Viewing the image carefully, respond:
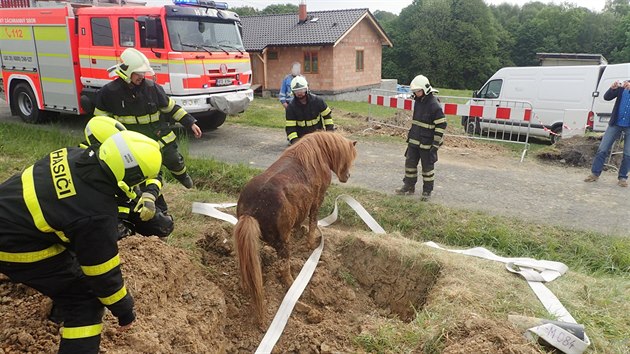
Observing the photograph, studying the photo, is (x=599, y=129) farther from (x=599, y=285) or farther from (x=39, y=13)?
(x=39, y=13)

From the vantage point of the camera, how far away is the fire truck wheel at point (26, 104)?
1090 cm

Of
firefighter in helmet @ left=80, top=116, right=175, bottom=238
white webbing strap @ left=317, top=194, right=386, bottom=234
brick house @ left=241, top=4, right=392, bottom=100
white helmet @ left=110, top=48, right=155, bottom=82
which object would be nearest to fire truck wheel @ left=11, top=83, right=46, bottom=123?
white helmet @ left=110, top=48, right=155, bottom=82

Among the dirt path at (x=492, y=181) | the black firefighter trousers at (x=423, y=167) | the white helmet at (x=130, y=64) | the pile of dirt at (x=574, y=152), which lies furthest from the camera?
the pile of dirt at (x=574, y=152)

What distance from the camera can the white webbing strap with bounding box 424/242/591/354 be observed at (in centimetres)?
287

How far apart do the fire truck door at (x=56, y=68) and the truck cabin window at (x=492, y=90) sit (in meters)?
12.1

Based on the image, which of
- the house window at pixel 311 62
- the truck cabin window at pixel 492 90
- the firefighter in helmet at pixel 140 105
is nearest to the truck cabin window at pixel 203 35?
the firefighter in helmet at pixel 140 105

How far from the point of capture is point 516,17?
211 ft

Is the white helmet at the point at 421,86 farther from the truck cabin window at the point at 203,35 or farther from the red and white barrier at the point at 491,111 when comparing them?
the truck cabin window at the point at 203,35

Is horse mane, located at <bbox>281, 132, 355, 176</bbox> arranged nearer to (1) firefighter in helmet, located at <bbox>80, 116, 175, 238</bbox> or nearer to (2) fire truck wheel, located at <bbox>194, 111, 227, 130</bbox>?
(1) firefighter in helmet, located at <bbox>80, 116, 175, 238</bbox>

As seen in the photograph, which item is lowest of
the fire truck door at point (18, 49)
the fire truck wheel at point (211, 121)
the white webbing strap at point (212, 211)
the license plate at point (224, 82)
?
the white webbing strap at point (212, 211)

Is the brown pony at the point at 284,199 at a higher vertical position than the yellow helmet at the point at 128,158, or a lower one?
lower

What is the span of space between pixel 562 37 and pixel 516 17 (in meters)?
12.0

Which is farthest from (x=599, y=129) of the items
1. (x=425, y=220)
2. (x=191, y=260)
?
(x=191, y=260)

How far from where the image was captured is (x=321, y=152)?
→ 4445 mm
